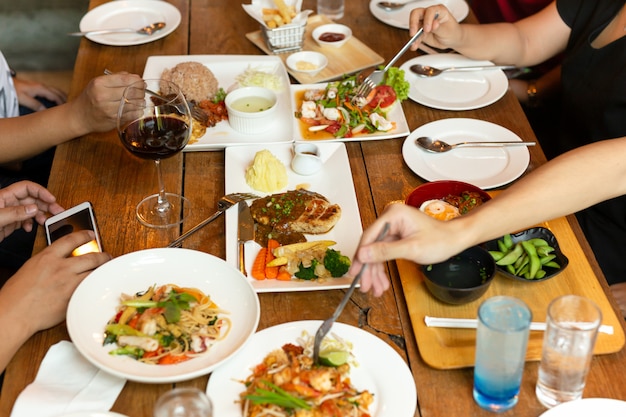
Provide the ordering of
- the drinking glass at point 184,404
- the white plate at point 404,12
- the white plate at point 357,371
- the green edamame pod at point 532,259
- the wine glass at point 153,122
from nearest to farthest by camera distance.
Answer: 1. the drinking glass at point 184,404
2. the white plate at point 357,371
3. the green edamame pod at point 532,259
4. the wine glass at point 153,122
5. the white plate at point 404,12

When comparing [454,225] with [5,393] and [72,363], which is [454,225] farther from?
[5,393]

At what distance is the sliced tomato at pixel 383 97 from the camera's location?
2.18 m

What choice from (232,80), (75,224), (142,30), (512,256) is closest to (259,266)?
(75,224)

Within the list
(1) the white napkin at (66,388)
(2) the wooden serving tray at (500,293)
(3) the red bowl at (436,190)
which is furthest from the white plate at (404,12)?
(1) the white napkin at (66,388)

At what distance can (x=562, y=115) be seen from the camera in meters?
2.49

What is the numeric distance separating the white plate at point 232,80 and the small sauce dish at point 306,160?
88 millimetres

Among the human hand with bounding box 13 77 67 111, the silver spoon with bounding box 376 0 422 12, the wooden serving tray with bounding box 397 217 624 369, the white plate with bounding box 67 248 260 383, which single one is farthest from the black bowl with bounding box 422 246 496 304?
the human hand with bounding box 13 77 67 111

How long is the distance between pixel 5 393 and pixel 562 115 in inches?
79.5

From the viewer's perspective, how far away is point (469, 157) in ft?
6.65

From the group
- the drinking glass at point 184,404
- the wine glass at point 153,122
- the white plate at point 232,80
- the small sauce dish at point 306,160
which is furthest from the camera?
the white plate at point 232,80

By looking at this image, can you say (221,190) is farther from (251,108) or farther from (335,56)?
(335,56)

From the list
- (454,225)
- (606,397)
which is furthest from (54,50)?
(606,397)

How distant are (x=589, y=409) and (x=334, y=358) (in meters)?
0.47

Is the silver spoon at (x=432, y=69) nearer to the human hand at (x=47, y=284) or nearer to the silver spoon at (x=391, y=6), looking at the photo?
the silver spoon at (x=391, y=6)
